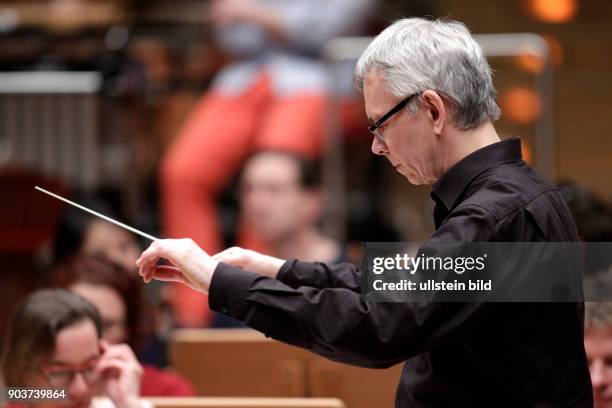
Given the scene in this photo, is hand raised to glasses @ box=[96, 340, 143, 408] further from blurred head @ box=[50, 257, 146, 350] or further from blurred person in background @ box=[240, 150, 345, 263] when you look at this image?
blurred person in background @ box=[240, 150, 345, 263]

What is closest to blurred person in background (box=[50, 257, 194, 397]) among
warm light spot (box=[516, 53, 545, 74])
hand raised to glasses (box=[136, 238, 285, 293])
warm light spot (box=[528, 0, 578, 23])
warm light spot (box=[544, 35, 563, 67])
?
hand raised to glasses (box=[136, 238, 285, 293])

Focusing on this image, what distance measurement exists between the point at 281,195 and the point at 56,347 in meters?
1.69

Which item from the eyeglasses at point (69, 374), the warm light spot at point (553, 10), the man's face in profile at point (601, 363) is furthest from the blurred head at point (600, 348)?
the warm light spot at point (553, 10)

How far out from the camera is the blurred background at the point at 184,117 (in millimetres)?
3658

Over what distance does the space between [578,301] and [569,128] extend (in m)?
2.14

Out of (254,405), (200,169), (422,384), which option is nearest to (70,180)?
(200,169)

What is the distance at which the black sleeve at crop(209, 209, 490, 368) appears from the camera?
4.88 feet

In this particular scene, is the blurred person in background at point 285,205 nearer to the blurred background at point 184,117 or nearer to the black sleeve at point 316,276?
the blurred background at point 184,117

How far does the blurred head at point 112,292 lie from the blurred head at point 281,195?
99cm

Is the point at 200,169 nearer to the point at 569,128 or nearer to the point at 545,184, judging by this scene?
the point at 569,128

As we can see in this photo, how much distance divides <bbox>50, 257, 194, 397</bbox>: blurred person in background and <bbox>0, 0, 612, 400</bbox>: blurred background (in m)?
0.60

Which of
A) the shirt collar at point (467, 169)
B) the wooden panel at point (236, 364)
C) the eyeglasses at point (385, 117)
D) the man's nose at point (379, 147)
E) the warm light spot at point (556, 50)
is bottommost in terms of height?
the wooden panel at point (236, 364)

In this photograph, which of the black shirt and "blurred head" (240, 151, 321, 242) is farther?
"blurred head" (240, 151, 321, 242)

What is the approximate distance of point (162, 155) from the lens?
185 inches
